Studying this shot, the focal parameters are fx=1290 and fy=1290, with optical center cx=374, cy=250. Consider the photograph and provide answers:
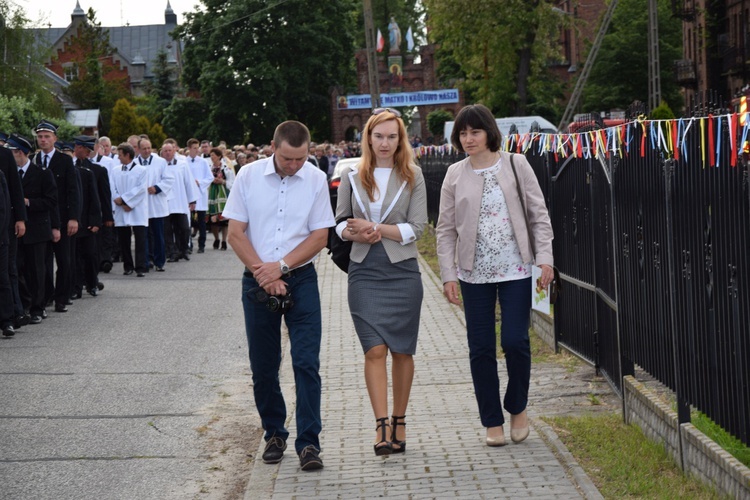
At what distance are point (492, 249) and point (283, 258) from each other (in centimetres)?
113

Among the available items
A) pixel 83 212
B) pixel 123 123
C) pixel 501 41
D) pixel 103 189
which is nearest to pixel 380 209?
pixel 83 212

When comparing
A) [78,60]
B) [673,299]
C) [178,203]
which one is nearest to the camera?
[673,299]

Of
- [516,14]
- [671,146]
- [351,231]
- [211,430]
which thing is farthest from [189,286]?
[516,14]

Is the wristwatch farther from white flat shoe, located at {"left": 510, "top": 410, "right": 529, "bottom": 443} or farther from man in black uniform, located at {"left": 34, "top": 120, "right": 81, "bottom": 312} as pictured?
man in black uniform, located at {"left": 34, "top": 120, "right": 81, "bottom": 312}

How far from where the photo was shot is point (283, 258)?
6969 mm

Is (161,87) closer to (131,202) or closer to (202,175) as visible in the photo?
(202,175)

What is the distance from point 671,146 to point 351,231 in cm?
176

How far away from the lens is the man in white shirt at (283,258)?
6926 mm

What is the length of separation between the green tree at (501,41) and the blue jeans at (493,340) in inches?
1862

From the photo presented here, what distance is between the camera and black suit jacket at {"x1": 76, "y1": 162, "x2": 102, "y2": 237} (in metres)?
16.3

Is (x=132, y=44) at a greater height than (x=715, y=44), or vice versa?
(x=132, y=44)

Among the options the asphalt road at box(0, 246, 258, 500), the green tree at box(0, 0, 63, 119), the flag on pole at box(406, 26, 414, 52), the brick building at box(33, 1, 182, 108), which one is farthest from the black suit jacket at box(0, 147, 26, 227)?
the brick building at box(33, 1, 182, 108)

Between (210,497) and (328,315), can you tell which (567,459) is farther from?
(328,315)

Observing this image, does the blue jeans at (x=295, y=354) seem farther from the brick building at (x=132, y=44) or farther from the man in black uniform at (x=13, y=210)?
the brick building at (x=132, y=44)
